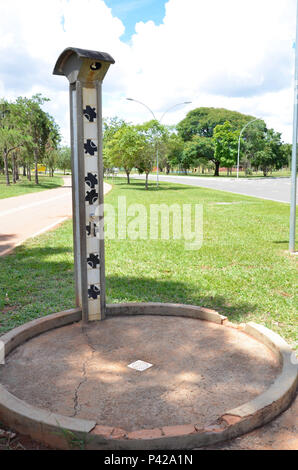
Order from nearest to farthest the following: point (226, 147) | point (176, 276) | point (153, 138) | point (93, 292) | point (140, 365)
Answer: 1. point (140, 365)
2. point (93, 292)
3. point (176, 276)
4. point (153, 138)
5. point (226, 147)

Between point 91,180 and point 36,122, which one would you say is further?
point 36,122

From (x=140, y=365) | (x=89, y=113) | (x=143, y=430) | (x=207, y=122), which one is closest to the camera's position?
(x=143, y=430)

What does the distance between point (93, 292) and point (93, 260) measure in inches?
12.8

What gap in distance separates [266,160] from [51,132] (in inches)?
1621

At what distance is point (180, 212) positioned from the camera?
15.5m

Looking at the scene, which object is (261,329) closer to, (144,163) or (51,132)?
(144,163)

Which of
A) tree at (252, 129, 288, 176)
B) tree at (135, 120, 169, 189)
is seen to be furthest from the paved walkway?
tree at (252, 129, 288, 176)

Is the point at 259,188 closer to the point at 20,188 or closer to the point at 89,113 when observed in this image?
the point at 20,188

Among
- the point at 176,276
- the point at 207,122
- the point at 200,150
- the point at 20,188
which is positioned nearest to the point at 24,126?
the point at 20,188

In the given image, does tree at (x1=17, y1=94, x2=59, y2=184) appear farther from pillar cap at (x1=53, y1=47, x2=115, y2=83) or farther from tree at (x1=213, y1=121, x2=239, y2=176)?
tree at (x1=213, y1=121, x2=239, y2=176)

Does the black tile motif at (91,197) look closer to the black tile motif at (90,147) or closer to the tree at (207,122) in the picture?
the black tile motif at (90,147)

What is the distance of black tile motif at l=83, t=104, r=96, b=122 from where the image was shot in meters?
3.88
